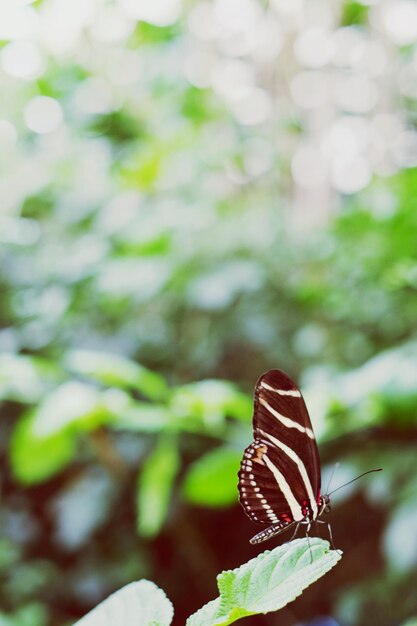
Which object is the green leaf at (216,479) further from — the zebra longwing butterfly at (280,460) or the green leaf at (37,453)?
the zebra longwing butterfly at (280,460)

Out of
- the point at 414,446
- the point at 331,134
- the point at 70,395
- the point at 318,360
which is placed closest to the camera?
the point at 70,395

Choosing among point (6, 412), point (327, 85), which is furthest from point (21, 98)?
point (327, 85)

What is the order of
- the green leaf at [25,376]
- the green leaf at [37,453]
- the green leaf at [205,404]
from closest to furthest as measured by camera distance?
1. the green leaf at [205,404]
2. the green leaf at [25,376]
3. the green leaf at [37,453]

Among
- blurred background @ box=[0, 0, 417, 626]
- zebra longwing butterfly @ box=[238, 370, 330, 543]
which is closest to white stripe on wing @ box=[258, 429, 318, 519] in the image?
zebra longwing butterfly @ box=[238, 370, 330, 543]

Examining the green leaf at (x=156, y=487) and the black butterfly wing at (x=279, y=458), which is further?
the green leaf at (x=156, y=487)

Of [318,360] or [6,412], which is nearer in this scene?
[318,360]

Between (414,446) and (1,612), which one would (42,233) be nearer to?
(1,612)

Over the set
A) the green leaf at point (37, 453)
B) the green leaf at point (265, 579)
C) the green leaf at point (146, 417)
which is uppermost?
the green leaf at point (37, 453)

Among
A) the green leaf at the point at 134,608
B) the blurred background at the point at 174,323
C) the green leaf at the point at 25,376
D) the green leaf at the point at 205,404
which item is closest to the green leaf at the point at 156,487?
the blurred background at the point at 174,323

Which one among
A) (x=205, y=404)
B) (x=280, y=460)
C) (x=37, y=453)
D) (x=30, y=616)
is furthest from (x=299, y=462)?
(x=30, y=616)
